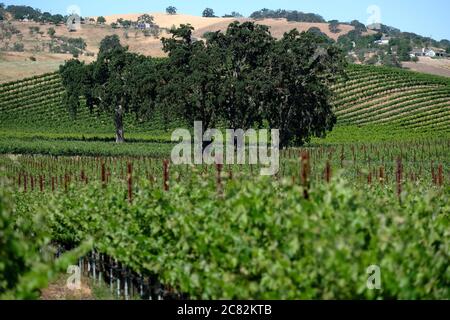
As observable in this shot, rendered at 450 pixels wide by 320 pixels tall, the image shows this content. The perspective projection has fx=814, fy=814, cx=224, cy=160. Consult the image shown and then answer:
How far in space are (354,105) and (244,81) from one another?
40924 mm

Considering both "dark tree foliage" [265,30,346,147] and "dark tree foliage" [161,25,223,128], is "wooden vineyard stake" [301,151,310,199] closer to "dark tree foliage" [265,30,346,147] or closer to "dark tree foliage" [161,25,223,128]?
"dark tree foliage" [161,25,223,128]

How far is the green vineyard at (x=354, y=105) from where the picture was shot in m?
90.8

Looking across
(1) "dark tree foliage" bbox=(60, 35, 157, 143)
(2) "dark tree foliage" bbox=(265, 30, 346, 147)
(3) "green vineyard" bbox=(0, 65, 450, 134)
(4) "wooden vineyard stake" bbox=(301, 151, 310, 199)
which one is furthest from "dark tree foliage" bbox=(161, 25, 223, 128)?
(4) "wooden vineyard stake" bbox=(301, 151, 310, 199)

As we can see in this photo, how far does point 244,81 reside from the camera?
61125 mm

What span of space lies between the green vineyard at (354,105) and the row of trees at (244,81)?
67.9 ft

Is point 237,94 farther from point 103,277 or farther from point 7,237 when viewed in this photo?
point 7,237

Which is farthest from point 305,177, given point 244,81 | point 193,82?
point 244,81

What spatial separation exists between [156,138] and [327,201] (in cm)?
6921

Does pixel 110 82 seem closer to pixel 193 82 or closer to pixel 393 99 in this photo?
pixel 193 82

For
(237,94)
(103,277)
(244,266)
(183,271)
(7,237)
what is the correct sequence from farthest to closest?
(237,94)
(103,277)
(183,271)
(244,266)
(7,237)

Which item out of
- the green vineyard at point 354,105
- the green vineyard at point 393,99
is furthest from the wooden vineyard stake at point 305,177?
the green vineyard at point 393,99

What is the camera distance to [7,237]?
965cm

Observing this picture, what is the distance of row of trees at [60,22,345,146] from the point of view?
6056 centimetres
